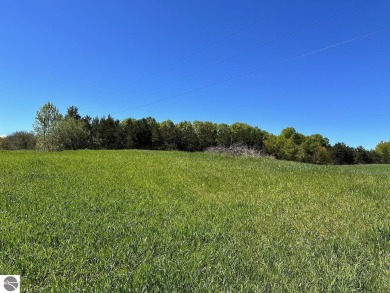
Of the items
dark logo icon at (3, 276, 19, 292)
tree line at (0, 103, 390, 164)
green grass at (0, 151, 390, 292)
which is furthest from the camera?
tree line at (0, 103, 390, 164)

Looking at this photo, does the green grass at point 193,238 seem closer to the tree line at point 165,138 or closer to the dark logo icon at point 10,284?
the dark logo icon at point 10,284

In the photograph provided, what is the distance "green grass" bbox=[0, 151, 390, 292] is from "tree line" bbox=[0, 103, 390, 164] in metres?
33.5

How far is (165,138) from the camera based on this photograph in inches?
2744

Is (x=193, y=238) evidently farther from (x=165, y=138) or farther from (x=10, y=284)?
(x=165, y=138)

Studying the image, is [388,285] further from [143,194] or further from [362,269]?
[143,194]

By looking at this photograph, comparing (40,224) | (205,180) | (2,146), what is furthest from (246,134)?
(40,224)

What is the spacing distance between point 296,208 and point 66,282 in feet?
18.7

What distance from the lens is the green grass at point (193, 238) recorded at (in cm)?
353

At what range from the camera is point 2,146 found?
8775 centimetres

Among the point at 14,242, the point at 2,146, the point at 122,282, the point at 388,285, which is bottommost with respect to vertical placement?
the point at 388,285

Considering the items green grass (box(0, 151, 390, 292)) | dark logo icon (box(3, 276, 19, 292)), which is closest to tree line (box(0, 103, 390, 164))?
green grass (box(0, 151, 390, 292))

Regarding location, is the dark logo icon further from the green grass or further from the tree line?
the tree line

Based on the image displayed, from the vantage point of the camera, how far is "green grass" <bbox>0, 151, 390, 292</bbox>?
3.53 m

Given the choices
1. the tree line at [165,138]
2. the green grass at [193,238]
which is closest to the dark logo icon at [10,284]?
the green grass at [193,238]
